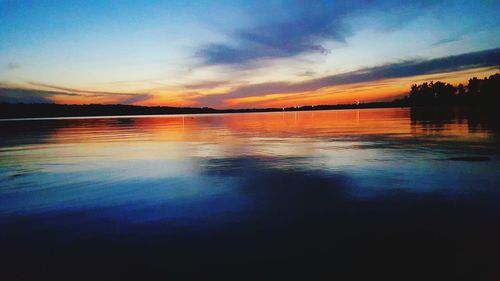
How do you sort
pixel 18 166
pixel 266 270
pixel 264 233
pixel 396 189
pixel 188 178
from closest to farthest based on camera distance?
pixel 266 270, pixel 264 233, pixel 396 189, pixel 188 178, pixel 18 166

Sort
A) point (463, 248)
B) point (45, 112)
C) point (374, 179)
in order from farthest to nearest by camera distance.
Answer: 1. point (45, 112)
2. point (374, 179)
3. point (463, 248)

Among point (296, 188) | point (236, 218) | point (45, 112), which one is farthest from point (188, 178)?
point (45, 112)

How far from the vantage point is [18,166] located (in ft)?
42.4

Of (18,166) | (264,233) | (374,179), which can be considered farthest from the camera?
(18,166)

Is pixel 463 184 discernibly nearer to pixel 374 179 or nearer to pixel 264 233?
pixel 374 179

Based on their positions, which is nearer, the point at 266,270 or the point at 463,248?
the point at 266,270

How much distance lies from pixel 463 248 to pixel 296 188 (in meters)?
4.14

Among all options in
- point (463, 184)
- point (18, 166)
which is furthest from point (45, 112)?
point (463, 184)

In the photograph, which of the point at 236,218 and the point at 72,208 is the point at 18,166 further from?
the point at 236,218

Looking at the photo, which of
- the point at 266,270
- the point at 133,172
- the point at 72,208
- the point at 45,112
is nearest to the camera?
the point at 266,270

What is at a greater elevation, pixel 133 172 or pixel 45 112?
pixel 45 112

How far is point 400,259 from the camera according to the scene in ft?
14.8

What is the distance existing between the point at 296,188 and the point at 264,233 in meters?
3.10

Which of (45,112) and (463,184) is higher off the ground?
(45,112)
